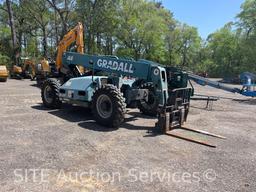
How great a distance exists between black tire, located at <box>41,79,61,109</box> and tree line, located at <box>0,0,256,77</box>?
22046 mm

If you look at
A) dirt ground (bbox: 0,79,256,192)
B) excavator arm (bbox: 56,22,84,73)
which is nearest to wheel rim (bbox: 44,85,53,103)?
dirt ground (bbox: 0,79,256,192)

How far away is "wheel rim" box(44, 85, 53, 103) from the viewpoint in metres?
9.58

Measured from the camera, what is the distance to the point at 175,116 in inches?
287

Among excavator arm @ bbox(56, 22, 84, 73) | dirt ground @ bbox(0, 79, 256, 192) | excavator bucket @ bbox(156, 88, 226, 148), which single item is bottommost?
dirt ground @ bbox(0, 79, 256, 192)

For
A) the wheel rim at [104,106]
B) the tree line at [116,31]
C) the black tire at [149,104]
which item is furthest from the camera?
the tree line at [116,31]

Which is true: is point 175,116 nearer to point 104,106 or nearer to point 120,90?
point 104,106

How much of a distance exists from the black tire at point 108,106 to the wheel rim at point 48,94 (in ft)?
8.16

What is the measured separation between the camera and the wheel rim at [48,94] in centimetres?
958

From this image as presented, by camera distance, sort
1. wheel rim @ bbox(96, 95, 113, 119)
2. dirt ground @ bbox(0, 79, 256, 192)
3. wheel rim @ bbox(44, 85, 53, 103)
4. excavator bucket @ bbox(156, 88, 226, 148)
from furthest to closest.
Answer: wheel rim @ bbox(44, 85, 53, 103)
wheel rim @ bbox(96, 95, 113, 119)
excavator bucket @ bbox(156, 88, 226, 148)
dirt ground @ bbox(0, 79, 256, 192)

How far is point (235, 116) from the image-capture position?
32.4 feet

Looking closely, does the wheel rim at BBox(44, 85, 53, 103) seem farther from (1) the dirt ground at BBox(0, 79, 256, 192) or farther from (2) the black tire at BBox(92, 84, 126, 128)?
(2) the black tire at BBox(92, 84, 126, 128)

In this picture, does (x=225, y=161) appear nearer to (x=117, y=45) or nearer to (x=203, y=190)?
(x=203, y=190)

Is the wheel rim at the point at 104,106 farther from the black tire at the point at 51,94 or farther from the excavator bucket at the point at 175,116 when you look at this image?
the black tire at the point at 51,94

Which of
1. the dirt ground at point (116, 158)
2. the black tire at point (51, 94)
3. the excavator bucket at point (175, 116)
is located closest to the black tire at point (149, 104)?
the dirt ground at point (116, 158)
